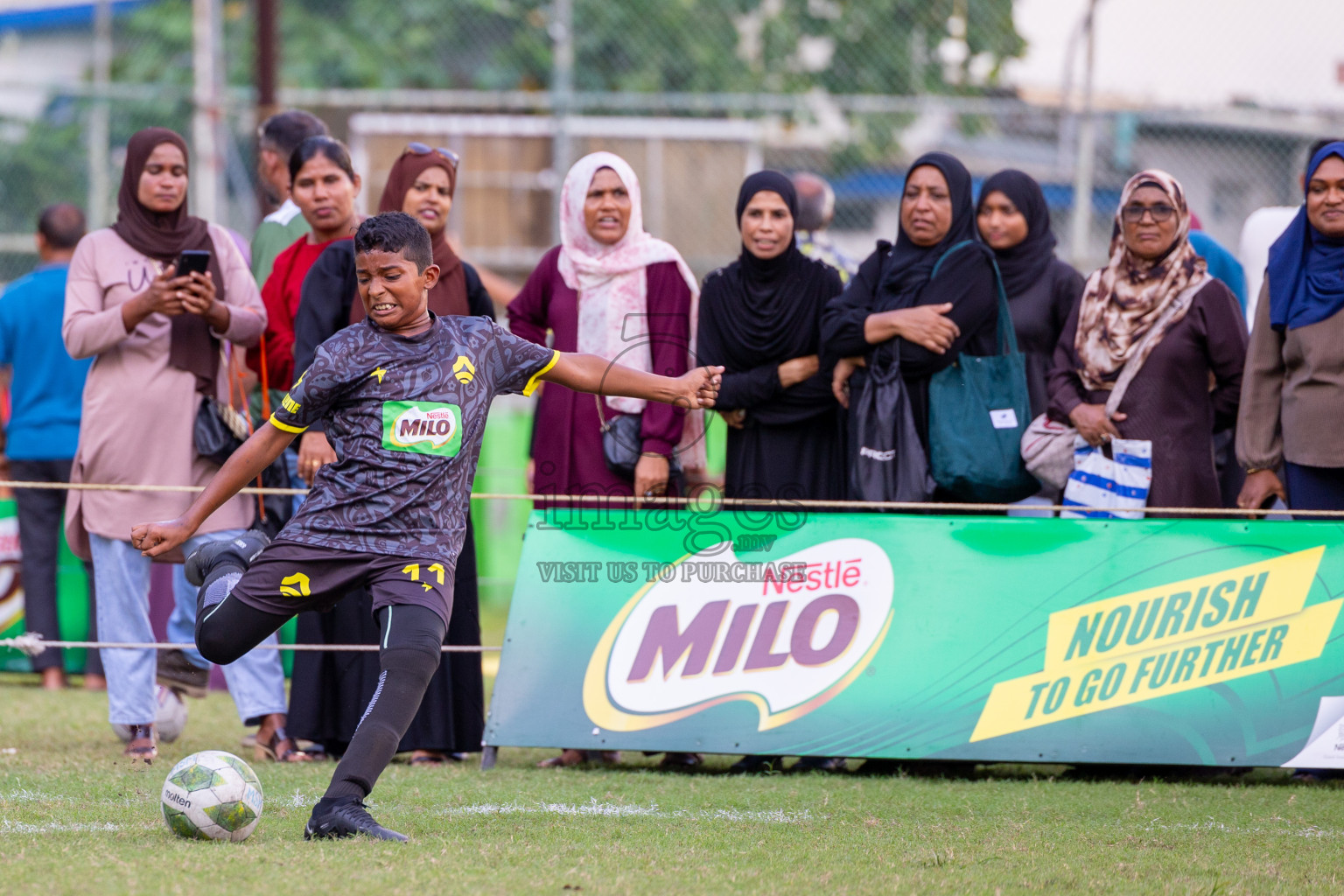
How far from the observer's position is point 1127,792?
17.4 ft

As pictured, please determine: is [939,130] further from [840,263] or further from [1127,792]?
[1127,792]

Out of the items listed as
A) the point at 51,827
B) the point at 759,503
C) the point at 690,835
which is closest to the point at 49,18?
the point at 759,503

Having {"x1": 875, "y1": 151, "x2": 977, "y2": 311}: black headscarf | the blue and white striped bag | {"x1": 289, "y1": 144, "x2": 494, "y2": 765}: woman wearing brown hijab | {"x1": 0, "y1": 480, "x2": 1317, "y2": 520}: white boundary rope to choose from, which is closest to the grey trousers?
{"x1": 0, "y1": 480, "x2": 1317, "y2": 520}: white boundary rope

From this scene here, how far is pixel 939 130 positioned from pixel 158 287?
11.7 m

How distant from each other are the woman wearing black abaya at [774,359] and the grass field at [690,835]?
1222 millimetres

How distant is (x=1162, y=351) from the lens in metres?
5.92

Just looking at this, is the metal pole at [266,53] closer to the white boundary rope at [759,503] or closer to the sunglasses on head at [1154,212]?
the white boundary rope at [759,503]

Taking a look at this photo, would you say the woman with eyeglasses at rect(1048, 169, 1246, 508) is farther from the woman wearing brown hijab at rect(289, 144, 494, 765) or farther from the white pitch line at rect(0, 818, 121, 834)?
the white pitch line at rect(0, 818, 121, 834)

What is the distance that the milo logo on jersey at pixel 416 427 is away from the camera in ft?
14.9

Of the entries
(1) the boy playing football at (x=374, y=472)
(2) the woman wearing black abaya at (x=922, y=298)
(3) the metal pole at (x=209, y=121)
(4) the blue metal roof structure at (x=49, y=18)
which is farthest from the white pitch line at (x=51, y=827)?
(4) the blue metal roof structure at (x=49, y=18)

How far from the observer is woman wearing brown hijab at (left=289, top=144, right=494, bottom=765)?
19.6ft

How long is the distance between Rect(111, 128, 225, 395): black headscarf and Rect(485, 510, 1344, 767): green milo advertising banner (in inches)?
66.0

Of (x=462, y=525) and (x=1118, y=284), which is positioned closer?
(x=462, y=525)

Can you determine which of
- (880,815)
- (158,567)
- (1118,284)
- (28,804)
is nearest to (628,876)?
(880,815)
